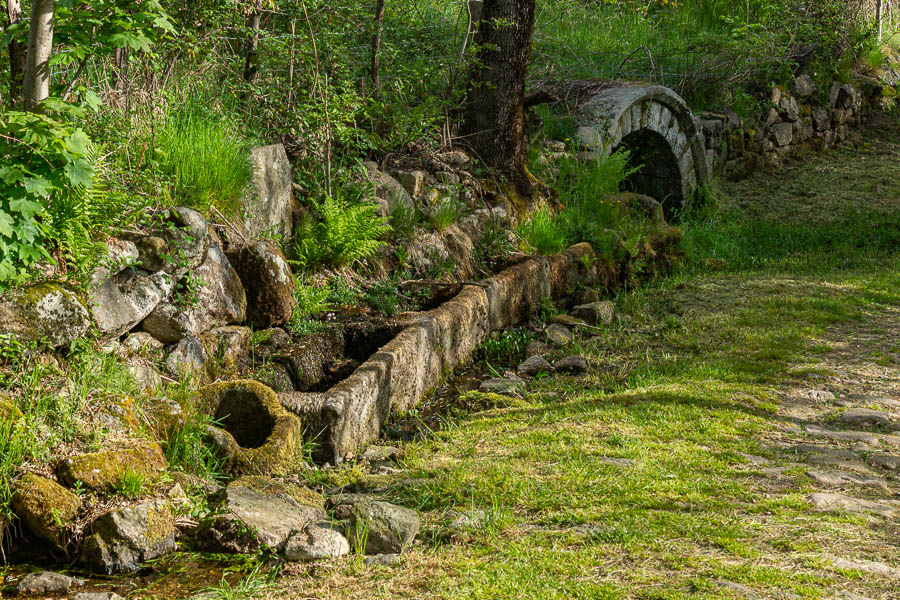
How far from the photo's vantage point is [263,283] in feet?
18.4

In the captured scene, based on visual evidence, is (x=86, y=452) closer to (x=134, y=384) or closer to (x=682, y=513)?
(x=134, y=384)

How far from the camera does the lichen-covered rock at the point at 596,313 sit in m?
7.69

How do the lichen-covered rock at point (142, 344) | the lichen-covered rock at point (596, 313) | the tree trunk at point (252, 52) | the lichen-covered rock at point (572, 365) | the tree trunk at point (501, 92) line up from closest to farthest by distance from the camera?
the lichen-covered rock at point (142, 344) → the lichen-covered rock at point (572, 365) → the tree trunk at point (252, 52) → the lichen-covered rock at point (596, 313) → the tree trunk at point (501, 92)

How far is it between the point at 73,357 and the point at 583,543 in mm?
2734

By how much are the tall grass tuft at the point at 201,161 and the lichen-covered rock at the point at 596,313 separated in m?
3.46

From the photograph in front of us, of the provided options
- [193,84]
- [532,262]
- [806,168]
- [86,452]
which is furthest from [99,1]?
[806,168]

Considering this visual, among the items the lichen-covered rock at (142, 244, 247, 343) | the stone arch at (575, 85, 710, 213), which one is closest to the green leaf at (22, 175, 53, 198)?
the lichen-covered rock at (142, 244, 247, 343)

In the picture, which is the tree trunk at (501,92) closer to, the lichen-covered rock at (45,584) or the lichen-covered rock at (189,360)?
the lichen-covered rock at (189,360)

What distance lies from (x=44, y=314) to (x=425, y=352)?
101 inches

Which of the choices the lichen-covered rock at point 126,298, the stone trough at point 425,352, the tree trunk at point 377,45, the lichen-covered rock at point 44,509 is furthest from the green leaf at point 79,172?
the tree trunk at point 377,45

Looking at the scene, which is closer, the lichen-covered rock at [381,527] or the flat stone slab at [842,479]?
the lichen-covered rock at [381,527]

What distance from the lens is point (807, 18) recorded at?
1566 centimetres

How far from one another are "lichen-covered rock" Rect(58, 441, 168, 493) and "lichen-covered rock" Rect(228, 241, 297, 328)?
1848 millimetres

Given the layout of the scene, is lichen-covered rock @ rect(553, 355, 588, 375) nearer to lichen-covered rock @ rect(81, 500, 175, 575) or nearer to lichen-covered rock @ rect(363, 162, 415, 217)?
lichen-covered rock @ rect(363, 162, 415, 217)
